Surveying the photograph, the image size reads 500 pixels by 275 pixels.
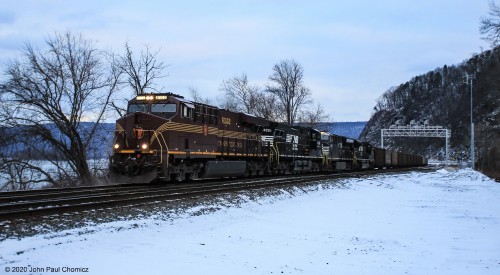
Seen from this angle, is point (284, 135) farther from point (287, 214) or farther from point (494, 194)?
point (287, 214)

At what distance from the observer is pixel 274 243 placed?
875 centimetres

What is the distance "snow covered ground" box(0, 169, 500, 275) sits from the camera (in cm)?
662

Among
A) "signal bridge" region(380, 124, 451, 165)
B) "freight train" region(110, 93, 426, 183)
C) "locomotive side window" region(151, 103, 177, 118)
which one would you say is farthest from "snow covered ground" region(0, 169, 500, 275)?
"signal bridge" region(380, 124, 451, 165)

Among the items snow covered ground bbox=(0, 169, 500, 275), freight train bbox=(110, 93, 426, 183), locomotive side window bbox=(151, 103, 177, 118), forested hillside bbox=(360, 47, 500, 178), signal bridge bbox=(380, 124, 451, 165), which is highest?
forested hillside bbox=(360, 47, 500, 178)

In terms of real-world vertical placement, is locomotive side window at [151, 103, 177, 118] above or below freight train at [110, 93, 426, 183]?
above

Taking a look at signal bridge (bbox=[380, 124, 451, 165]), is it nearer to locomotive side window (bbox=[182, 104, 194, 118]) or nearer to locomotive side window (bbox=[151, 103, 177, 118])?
locomotive side window (bbox=[182, 104, 194, 118])

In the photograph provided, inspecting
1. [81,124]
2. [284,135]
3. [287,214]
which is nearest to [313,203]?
[287,214]

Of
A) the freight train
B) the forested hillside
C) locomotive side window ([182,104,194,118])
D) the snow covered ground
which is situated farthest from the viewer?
the forested hillside

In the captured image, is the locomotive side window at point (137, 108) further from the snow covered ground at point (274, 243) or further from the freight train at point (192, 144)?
the snow covered ground at point (274, 243)

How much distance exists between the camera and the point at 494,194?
20.8 metres

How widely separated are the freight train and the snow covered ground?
523cm

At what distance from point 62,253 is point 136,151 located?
36.3 ft

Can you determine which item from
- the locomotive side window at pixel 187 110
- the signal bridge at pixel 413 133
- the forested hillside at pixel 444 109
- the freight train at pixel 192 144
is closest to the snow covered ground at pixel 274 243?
the freight train at pixel 192 144

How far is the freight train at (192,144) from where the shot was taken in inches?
688
